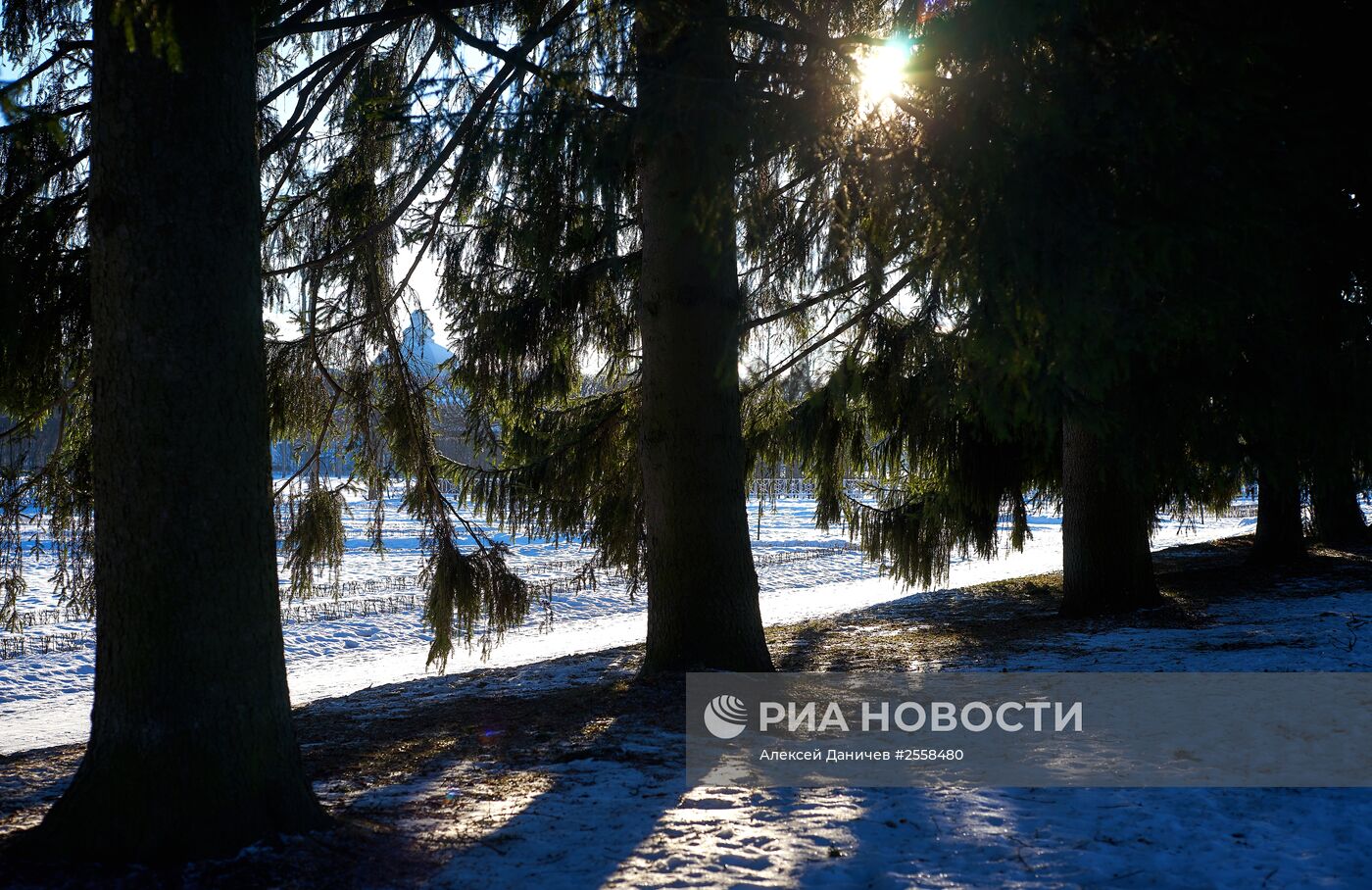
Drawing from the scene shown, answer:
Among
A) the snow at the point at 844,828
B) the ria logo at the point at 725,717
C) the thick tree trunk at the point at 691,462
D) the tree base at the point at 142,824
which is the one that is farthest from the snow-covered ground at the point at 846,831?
the thick tree trunk at the point at 691,462

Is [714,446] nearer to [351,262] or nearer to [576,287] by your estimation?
[576,287]

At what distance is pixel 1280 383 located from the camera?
5645 mm

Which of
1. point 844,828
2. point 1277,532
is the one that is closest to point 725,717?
point 844,828

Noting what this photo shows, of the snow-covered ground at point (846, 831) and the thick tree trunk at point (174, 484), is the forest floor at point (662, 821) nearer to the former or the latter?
the snow-covered ground at point (846, 831)

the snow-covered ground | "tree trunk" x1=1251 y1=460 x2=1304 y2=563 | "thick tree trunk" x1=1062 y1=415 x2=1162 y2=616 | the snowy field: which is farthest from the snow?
"tree trunk" x1=1251 y1=460 x2=1304 y2=563

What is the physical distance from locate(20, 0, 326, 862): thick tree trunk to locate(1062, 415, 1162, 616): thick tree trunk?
7.94 meters

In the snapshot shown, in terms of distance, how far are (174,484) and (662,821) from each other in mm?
2298

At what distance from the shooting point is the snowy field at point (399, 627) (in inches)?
534

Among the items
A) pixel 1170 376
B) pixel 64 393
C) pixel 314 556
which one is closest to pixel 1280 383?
pixel 1170 376

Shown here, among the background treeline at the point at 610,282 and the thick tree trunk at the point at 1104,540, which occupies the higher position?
the background treeline at the point at 610,282

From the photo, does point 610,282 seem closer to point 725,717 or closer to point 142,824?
point 725,717

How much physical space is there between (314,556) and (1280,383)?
719 cm

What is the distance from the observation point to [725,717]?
5.66 m

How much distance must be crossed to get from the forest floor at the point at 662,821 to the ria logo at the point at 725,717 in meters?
0.20
